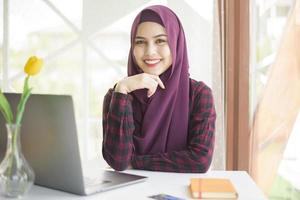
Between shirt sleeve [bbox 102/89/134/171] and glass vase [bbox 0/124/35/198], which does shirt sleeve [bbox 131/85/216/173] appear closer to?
shirt sleeve [bbox 102/89/134/171]

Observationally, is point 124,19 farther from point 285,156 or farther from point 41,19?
point 285,156

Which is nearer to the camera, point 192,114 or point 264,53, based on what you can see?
point 192,114

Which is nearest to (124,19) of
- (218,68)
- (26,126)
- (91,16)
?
(91,16)

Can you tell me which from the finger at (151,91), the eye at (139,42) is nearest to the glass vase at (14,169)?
the finger at (151,91)

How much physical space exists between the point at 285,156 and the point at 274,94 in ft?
1.20

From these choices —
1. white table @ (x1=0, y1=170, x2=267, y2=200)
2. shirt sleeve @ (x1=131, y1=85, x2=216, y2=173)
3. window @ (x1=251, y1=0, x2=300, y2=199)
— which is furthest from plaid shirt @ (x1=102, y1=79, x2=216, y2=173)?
window @ (x1=251, y1=0, x2=300, y2=199)

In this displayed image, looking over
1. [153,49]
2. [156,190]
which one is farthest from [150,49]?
[156,190]

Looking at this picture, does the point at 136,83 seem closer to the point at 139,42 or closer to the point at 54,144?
the point at 139,42

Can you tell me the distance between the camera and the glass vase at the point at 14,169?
3.06ft

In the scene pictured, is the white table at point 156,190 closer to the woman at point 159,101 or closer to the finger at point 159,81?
the woman at point 159,101

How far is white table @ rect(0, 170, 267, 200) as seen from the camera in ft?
3.35

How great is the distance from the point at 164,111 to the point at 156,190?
582 millimetres

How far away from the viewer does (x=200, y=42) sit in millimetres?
2572

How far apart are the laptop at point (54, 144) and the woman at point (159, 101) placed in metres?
0.42
